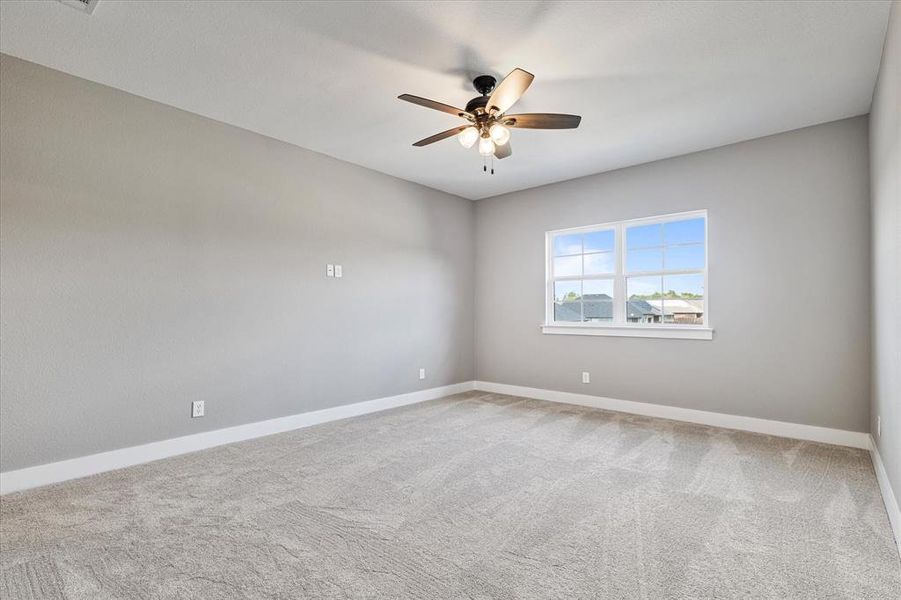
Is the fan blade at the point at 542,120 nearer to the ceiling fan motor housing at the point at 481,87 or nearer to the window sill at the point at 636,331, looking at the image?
the ceiling fan motor housing at the point at 481,87

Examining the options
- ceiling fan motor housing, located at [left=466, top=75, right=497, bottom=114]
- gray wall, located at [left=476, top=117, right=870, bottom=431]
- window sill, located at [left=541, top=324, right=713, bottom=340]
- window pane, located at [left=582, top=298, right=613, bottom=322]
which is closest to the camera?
ceiling fan motor housing, located at [left=466, top=75, right=497, bottom=114]

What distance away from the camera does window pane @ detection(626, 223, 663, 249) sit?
468 cm

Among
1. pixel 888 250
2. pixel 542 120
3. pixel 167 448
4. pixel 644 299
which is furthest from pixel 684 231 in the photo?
pixel 167 448

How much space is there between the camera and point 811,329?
3736 millimetres

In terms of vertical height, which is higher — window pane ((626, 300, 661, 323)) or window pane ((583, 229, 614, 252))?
window pane ((583, 229, 614, 252))

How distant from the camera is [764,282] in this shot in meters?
3.96

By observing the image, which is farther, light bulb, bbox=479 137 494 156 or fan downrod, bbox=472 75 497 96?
light bulb, bbox=479 137 494 156

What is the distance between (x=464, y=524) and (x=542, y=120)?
242cm

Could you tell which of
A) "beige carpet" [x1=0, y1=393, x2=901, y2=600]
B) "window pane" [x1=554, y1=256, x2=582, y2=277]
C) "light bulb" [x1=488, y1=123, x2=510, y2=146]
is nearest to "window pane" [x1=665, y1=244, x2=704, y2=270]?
"window pane" [x1=554, y1=256, x2=582, y2=277]

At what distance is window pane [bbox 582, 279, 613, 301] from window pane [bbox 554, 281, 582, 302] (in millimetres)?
66

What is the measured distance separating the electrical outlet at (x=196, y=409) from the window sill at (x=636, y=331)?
3701 millimetres

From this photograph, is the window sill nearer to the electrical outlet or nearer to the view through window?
the view through window

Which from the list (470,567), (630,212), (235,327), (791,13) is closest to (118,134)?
(235,327)

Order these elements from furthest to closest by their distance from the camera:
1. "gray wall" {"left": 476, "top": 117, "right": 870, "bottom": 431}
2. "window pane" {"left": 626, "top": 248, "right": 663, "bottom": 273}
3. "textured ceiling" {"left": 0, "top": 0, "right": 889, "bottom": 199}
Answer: "window pane" {"left": 626, "top": 248, "right": 663, "bottom": 273} < "gray wall" {"left": 476, "top": 117, "right": 870, "bottom": 431} < "textured ceiling" {"left": 0, "top": 0, "right": 889, "bottom": 199}
